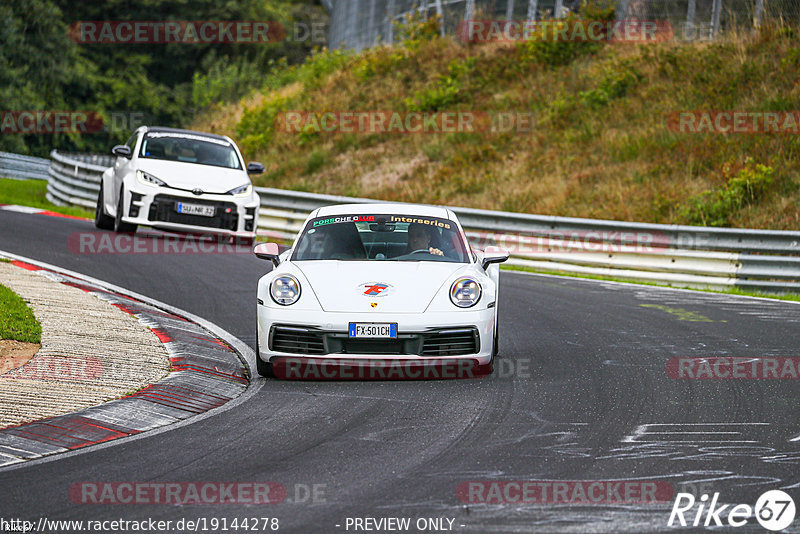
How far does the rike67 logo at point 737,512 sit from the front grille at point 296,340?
3.50 metres

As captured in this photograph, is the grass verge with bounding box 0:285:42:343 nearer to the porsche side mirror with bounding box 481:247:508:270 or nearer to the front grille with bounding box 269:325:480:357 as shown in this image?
the front grille with bounding box 269:325:480:357

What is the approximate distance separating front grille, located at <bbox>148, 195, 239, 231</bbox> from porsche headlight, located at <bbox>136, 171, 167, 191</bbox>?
8.9 inches

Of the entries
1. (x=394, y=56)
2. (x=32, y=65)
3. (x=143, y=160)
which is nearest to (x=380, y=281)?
(x=143, y=160)

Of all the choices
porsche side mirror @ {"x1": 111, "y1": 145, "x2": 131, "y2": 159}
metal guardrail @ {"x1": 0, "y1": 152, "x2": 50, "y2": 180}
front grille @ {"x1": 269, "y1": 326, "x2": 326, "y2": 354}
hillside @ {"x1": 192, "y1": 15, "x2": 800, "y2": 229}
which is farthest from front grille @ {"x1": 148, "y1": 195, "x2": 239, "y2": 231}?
metal guardrail @ {"x1": 0, "y1": 152, "x2": 50, "y2": 180}

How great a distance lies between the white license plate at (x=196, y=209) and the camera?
54.5 feet

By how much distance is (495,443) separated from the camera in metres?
6.34

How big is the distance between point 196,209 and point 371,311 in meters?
9.16

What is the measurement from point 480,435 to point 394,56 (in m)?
27.9

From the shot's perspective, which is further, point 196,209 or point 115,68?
point 115,68

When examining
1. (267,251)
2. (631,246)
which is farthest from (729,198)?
(267,251)

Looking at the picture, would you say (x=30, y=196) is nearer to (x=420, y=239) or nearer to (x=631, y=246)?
(x=631, y=246)

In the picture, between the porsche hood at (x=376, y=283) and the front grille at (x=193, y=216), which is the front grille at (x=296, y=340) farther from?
the front grille at (x=193, y=216)

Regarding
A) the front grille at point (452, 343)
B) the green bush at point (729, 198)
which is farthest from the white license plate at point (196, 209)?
the front grille at point (452, 343)

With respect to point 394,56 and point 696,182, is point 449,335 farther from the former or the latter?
point 394,56
